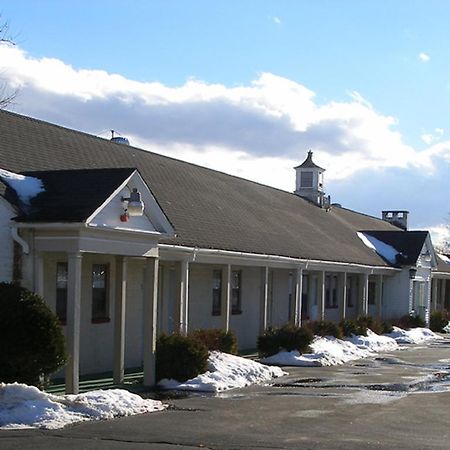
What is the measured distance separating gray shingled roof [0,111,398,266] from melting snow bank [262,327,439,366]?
109 inches

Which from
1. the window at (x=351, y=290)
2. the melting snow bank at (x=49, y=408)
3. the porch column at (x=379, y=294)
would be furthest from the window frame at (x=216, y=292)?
the porch column at (x=379, y=294)

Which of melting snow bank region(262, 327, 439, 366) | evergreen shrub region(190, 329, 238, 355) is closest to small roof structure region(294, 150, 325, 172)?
melting snow bank region(262, 327, 439, 366)

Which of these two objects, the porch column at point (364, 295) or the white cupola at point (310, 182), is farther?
the white cupola at point (310, 182)

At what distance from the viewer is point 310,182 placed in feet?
138

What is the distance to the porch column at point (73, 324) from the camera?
13.7m

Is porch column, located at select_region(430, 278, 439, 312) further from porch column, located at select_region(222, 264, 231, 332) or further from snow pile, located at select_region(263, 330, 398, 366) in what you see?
porch column, located at select_region(222, 264, 231, 332)

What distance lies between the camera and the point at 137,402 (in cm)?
→ 1362

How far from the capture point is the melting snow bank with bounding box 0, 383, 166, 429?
11.6 metres

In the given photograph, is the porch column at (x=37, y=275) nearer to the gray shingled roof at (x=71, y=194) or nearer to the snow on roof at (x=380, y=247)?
the gray shingled roof at (x=71, y=194)

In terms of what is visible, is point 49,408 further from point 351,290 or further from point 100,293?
point 351,290

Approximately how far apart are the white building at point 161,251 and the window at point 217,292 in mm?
29

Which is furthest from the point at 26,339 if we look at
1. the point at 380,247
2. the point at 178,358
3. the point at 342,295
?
the point at 380,247

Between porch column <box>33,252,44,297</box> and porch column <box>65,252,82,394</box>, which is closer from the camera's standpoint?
porch column <box>65,252,82,394</box>

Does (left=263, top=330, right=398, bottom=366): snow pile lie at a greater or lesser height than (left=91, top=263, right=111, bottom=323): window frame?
lesser
